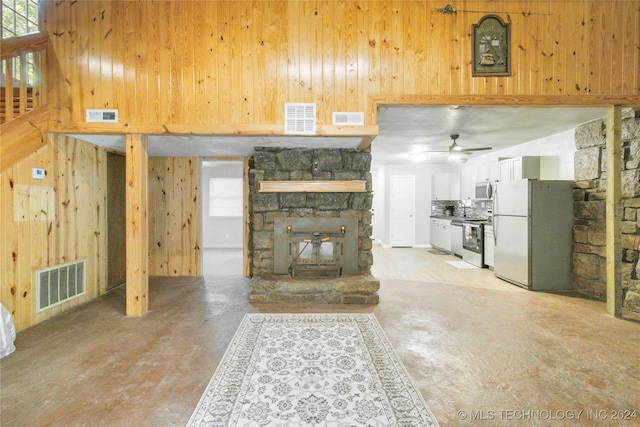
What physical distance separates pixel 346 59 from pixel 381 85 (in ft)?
1.46

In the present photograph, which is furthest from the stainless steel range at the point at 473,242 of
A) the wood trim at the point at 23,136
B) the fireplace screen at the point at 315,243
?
the wood trim at the point at 23,136

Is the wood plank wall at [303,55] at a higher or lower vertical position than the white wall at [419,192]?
higher

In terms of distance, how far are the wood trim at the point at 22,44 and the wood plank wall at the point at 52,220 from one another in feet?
2.65

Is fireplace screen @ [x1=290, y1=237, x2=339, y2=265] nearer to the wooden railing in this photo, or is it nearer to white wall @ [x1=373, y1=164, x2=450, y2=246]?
the wooden railing

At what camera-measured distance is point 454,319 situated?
10.3ft

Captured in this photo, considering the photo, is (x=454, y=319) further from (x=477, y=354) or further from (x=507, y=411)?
(x=507, y=411)

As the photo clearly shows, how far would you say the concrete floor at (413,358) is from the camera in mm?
1742

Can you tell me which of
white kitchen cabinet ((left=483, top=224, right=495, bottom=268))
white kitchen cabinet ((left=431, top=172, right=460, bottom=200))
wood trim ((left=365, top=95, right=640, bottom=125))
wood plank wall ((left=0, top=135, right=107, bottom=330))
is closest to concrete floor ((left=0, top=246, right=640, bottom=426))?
wood plank wall ((left=0, top=135, right=107, bottom=330))

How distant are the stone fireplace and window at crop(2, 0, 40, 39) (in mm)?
3811

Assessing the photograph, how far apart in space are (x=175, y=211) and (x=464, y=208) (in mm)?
6596

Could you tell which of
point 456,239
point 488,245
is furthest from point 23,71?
point 456,239

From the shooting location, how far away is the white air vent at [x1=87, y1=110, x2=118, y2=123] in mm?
3094

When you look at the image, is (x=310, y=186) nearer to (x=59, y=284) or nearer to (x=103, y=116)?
(x=103, y=116)

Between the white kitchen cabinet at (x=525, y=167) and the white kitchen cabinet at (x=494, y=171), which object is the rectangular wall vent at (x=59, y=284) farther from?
the white kitchen cabinet at (x=494, y=171)
